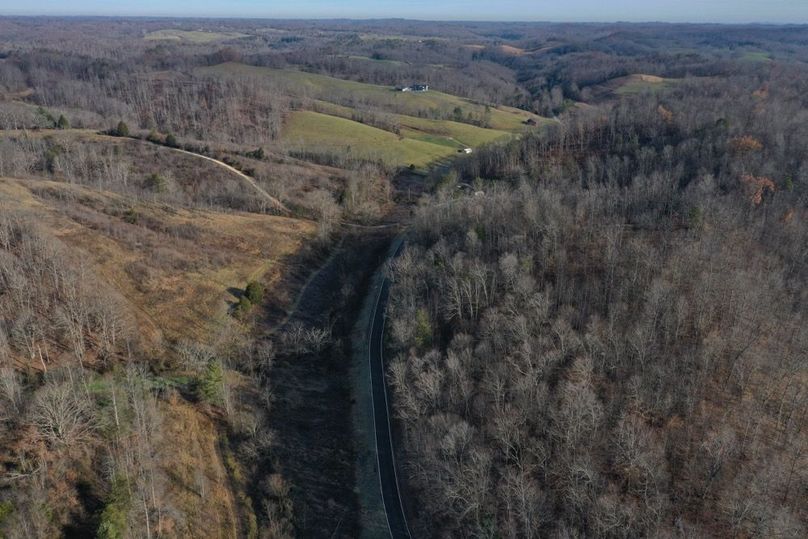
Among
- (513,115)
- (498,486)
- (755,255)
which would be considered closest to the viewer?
(498,486)

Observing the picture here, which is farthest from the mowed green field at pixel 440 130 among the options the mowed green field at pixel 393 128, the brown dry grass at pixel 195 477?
the brown dry grass at pixel 195 477

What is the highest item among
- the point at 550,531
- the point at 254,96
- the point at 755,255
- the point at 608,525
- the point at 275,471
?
the point at 254,96

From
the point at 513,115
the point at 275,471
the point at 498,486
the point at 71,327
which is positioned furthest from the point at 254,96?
the point at 498,486

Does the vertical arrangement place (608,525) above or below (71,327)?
below

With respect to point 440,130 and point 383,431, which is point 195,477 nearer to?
point 383,431

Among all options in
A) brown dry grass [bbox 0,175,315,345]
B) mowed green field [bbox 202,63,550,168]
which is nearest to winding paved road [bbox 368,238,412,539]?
brown dry grass [bbox 0,175,315,345]

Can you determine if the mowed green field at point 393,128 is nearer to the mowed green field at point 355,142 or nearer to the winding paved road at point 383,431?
the mowed green field at point 355,142

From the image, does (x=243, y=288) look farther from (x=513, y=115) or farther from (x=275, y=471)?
(x=513, y=115)
